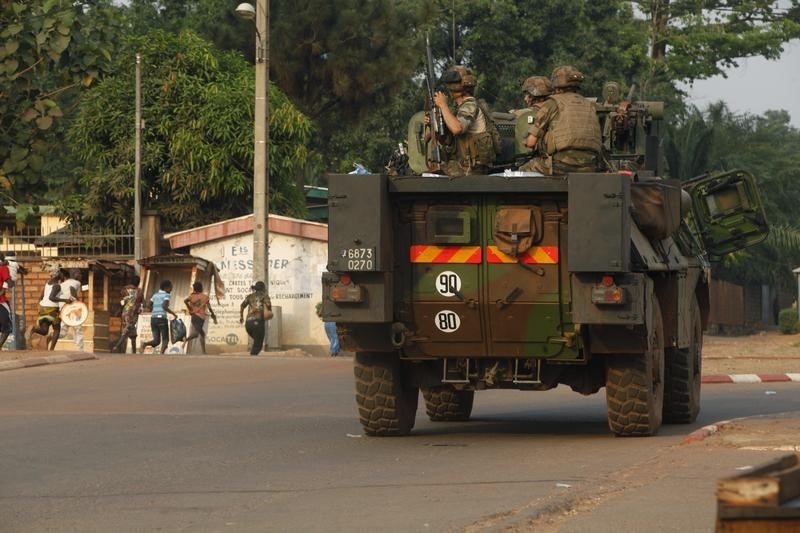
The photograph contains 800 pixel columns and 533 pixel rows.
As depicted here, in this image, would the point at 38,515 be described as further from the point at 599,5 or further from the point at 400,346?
the point at 599,5

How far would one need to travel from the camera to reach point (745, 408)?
1645 cm

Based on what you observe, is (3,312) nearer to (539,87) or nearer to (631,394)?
(539,87)

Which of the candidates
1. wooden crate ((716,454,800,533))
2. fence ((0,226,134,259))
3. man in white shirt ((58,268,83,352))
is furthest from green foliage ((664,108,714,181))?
wooden crate ((716,454,800,533))

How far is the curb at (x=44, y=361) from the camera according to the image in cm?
2172

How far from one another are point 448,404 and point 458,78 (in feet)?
11.2

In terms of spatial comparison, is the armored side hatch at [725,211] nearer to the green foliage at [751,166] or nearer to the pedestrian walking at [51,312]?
the pedestrian walking at [51,312]

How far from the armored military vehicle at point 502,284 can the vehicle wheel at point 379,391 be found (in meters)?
0.01

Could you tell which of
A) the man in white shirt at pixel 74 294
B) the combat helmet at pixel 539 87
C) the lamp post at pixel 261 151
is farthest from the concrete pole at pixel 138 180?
the combat helmet at pixel 539 87

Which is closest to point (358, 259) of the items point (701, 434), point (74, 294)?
point (701, 434)

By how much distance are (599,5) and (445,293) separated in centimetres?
4143

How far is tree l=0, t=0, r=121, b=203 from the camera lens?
45.2 feet

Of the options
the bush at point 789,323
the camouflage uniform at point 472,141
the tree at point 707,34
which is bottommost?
the bush at point 789,323

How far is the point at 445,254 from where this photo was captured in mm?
11797

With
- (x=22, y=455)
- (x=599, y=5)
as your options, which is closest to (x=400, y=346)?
(x=22, y=455)
